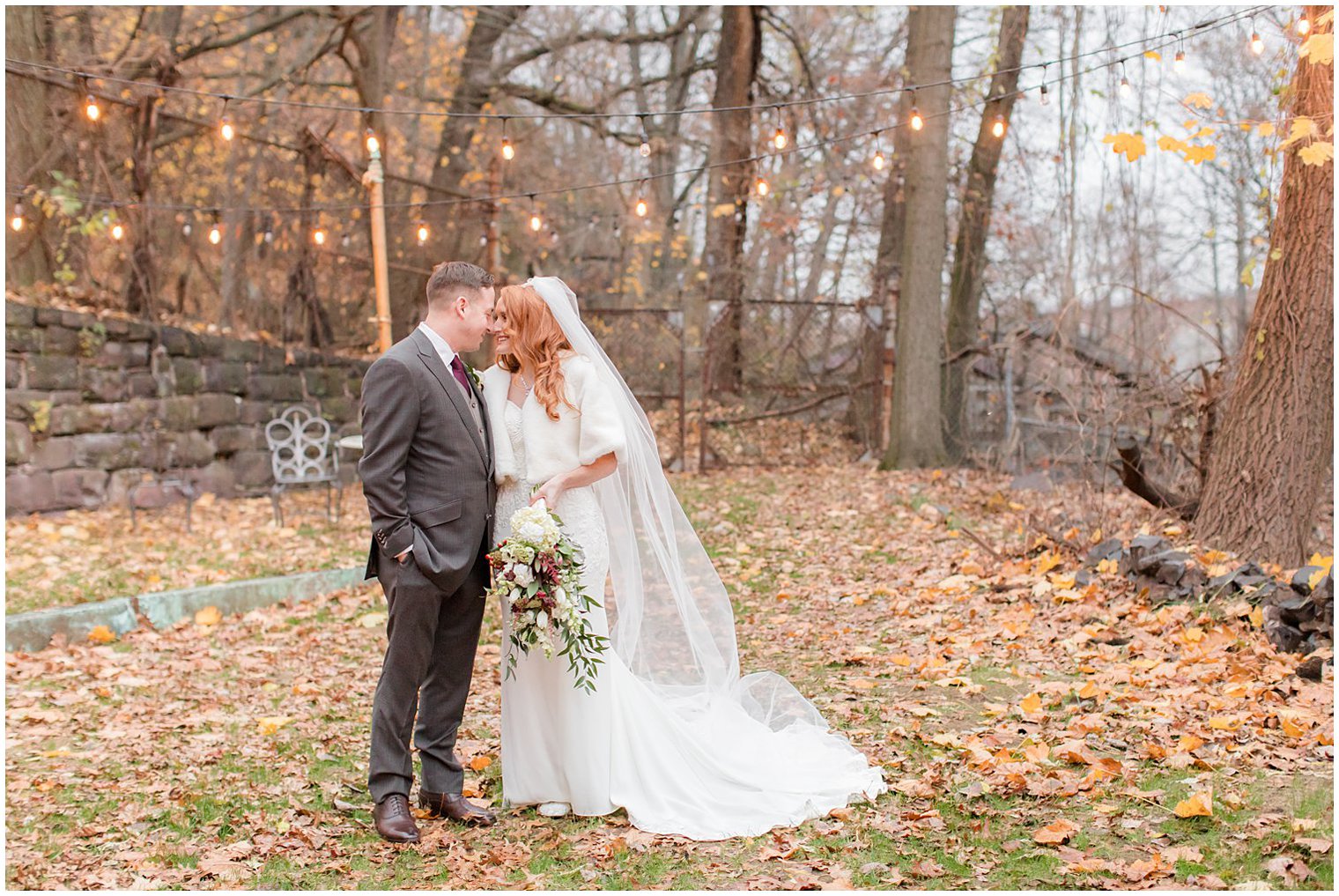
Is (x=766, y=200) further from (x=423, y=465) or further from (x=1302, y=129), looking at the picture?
(x=423, y=465)

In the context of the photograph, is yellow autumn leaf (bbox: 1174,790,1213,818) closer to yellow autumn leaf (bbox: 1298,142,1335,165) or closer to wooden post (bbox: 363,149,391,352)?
yellow autumn leaf (bbox: 1298,142,1335,165)

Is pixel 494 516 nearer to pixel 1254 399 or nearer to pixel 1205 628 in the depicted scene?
pixel 1205 628

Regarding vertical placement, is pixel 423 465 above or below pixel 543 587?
above

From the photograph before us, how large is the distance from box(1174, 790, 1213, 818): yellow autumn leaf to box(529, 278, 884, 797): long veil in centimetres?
116

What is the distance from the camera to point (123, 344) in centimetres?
1245

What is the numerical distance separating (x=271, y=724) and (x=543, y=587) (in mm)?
2241

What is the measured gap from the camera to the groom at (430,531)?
161 inches

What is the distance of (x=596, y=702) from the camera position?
172 inches

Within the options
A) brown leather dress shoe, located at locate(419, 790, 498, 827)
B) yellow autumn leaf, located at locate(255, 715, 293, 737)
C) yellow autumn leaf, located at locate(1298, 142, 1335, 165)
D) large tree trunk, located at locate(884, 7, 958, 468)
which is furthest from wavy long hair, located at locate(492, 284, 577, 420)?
large tree trunk, located at locate(884, 7, 958, 468)

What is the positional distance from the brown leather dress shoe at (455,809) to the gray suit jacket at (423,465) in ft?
2.74

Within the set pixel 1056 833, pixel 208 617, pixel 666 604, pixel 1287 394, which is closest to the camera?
pixel 1056 833

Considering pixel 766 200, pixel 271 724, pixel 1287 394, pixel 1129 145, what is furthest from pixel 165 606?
pixel 766 200

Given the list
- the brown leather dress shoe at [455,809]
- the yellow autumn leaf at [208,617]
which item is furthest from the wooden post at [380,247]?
the brown leather dress shoe at [455,809]

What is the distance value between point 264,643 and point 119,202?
21.7 ft
